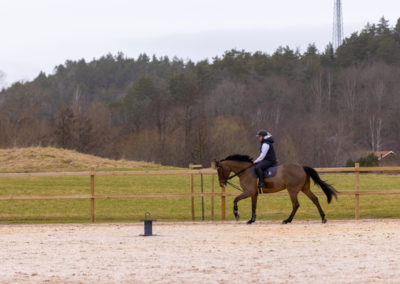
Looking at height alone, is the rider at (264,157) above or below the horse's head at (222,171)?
above

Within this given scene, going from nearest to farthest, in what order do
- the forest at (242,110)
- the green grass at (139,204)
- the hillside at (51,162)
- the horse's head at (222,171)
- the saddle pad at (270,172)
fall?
the saddle pad at (270,172)
the horse's head at (222,171)
the green grass at (139,204)
the hillside at (51,162)
the forest at (242,110)

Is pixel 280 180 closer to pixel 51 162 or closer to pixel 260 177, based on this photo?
pixel 260 177

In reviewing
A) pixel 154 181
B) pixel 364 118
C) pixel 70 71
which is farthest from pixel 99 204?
pixel 70 71

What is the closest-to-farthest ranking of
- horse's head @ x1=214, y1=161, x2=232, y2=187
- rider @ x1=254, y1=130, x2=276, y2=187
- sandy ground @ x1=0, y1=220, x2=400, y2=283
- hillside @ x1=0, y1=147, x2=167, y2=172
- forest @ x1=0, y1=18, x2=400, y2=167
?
1. sandy ground @ x1=0, y1=220, x2=400, y2=283
2. rider @ x1=254, y1=130, x2=276, y2=187
3. horse's head @ x1=214, y1=161, x2=232, y2=187
4. hillside @ x1=0, y1=147, x2=167, y2=172
5. forest @ x1=0, y1=18, x2=400, y2=167

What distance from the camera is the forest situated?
70.8m

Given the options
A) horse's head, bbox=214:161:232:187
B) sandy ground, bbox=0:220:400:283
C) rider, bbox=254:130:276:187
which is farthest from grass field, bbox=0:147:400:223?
sandy ground, bbox=0:220:400:283

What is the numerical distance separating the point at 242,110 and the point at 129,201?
68803 millimetres

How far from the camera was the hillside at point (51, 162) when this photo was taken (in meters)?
39.3

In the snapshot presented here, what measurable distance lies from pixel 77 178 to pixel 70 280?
25.5 metres

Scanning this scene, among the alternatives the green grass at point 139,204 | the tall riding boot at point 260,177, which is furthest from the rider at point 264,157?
the green grass at point 139,204

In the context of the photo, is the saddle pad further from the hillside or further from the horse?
the hillside

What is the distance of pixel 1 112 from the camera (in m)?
77.2

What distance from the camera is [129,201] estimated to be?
27766 mm

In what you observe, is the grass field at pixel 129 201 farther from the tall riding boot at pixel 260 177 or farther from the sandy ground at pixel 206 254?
the sandy ground at pixel 206 254
